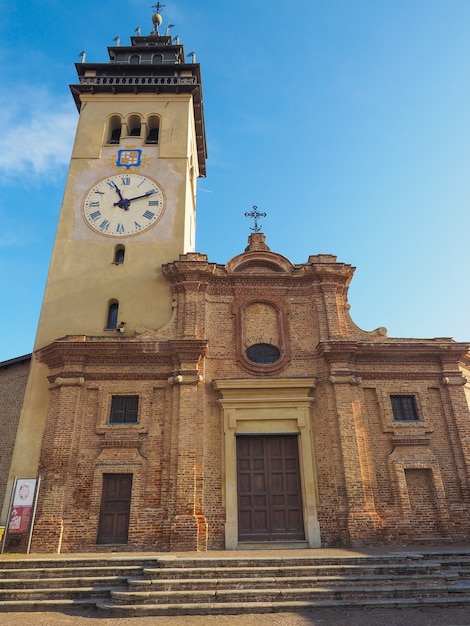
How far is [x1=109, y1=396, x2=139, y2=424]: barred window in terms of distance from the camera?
49.2 feet

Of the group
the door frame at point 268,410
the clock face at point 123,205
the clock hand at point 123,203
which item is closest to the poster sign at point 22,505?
the door frame at point 268,410

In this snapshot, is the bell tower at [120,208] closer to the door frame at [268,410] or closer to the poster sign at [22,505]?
the poster sign at [22,505]

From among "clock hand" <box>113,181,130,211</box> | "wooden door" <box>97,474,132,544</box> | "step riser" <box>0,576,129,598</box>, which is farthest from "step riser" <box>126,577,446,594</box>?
"clock hand" <box>113,181,130,211</box>

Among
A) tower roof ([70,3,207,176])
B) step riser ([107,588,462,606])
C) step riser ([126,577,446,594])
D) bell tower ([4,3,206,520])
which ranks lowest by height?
step riser ([107,588,462,606])

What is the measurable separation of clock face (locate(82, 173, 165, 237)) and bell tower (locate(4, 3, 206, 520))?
4 centimetres

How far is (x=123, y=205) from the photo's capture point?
19891mm

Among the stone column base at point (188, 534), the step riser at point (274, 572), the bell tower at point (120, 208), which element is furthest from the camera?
the bell tower at point (120, 208)

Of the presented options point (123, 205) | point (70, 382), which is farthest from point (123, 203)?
point (70, 382)

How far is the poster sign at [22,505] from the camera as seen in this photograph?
43.2 ft

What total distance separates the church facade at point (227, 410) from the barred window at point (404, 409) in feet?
0.22

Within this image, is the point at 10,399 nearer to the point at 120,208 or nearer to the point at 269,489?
the point at 120,208

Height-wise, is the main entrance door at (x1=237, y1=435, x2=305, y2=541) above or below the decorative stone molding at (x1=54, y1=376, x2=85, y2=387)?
below

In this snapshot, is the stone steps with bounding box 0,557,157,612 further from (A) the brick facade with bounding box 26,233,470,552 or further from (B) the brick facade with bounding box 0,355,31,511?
(B) the brick facade with bounding box 0,355,31,511

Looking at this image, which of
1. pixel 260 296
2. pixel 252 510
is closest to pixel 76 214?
pixel 260 296
